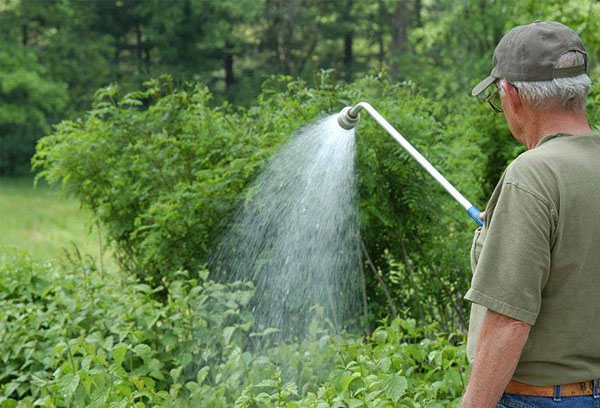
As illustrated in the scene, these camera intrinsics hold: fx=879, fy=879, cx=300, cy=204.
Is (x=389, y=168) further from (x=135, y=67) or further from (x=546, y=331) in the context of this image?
(x=135, y=67)

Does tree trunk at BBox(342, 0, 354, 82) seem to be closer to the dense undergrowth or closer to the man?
the dense undergrowth

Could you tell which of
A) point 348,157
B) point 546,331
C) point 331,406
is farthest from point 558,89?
point 348,157

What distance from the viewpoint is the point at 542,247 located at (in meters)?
1.93

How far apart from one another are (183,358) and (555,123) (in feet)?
7.60

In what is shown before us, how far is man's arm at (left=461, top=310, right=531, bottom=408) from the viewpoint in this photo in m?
1.96

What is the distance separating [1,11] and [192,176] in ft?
77.8

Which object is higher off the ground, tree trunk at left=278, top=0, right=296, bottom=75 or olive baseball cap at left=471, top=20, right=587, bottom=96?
tree trunk at left=278, top=0, right=296, bottom=75

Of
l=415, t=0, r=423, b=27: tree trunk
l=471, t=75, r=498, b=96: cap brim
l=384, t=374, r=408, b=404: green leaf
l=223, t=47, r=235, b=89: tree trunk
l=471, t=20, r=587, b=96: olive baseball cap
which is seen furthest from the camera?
l=223, t=47, r=235, b=89: tree trunk

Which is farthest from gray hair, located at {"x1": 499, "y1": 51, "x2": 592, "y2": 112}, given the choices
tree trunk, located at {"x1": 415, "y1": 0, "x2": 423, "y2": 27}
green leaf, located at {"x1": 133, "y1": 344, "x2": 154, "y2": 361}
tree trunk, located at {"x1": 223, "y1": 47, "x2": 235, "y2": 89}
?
tree trunk, located at {"x1": 223, "y1": 47, "x2": 235, "y2": 89}

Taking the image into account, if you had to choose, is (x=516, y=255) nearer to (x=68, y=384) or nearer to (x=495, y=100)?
(x=495, y=100)

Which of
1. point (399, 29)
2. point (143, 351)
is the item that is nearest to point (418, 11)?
point (399, 29)

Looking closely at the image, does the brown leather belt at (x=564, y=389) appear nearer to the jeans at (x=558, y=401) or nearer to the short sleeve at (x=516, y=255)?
the jeans at (x=558, y=401)

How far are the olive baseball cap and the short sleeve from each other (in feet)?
0.92

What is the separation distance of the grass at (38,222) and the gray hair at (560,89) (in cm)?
819
